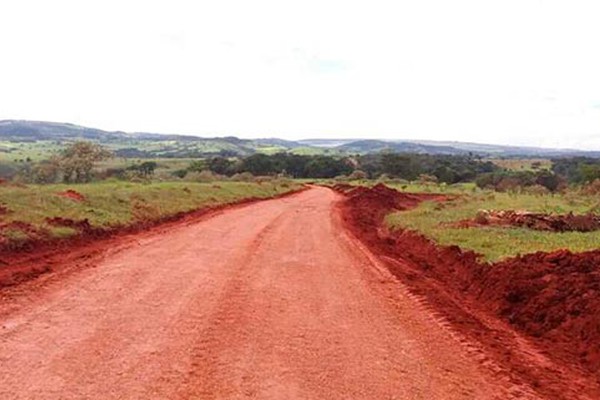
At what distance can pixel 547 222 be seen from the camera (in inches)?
758

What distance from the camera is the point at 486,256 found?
1409cm

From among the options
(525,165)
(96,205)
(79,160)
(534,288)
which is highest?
(534,288)

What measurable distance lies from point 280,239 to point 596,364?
37.7 ft

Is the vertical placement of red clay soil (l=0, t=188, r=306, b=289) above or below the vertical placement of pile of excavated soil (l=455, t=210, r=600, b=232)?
below

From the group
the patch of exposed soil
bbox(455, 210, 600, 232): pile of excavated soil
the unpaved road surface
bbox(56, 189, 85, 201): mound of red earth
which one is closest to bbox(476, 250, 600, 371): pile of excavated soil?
the unpaved road surface

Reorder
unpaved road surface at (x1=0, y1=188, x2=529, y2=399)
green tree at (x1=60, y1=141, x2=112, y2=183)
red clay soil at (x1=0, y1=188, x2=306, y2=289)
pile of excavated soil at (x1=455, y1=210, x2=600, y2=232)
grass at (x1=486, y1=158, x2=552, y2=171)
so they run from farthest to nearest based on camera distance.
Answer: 1. grass at (x1=486, y1=158, x2=552, y2=171)
2. green tree at (x1=60, y1=141, x2=112, y2=183)
3. pile of excavated soil at (x1=455, y1=210, x2=600, y2=232)
4. red clay soil at (x1=0, y1=188, x2=306, y2=289)
5. unpaved road surface at (x1=0, y1=188, x2=529, y2=399)

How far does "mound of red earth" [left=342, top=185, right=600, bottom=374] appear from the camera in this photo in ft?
29.2

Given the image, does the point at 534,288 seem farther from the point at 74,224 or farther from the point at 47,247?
the point at 74,224

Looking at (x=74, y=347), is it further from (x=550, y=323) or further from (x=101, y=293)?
(x=550, y=323)

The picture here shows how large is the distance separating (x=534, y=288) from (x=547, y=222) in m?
9.15

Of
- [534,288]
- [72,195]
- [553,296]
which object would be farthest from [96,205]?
[553,296]

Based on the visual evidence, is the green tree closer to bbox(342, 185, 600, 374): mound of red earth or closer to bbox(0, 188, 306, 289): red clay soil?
bbox(0, 188, 306, 289): red clay soil

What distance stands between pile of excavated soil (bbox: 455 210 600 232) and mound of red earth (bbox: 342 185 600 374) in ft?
13.5

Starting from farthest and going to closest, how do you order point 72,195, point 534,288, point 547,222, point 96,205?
1. point 72,195
2. point 96,205
3. point 547,222
4. point 534,288
